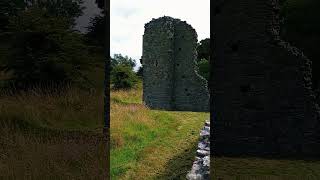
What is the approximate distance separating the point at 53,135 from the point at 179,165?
2.69 m

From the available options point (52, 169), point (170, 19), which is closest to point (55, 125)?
point (52, 169)

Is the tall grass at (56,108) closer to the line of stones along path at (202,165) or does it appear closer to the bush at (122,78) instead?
the line of stones along path at (202,165)

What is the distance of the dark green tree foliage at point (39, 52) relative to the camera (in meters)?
12.7

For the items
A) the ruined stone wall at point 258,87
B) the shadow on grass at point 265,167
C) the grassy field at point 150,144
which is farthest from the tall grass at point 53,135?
the ruined stone wall at point 258,87

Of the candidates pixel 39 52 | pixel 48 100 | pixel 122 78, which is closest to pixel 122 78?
pixel 122 78

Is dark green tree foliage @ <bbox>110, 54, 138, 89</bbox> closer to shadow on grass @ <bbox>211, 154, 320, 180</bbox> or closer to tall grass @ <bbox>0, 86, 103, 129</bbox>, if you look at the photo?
tall grass @ <bbox>0, 86, 103, 129</bbox>

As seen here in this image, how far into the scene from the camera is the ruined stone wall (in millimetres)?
9508

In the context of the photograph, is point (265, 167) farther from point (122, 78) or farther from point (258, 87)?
point (122, 78)

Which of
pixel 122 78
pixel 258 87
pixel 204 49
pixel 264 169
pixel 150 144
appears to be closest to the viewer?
pixel 264 169

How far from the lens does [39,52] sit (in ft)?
42.0

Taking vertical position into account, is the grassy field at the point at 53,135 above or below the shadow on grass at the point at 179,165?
above

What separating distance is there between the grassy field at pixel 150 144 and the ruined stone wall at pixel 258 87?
118cm

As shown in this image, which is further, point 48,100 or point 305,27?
point 305,27

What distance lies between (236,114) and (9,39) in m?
7.34
